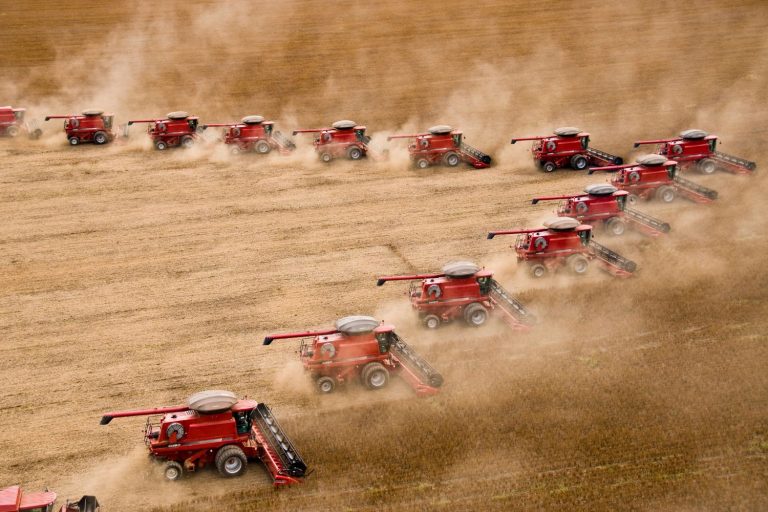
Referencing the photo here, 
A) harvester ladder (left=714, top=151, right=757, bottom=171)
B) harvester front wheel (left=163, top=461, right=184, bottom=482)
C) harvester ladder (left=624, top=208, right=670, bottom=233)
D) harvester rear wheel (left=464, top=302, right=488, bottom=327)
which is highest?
Answer: harvester ladder (left=714, top=151, right=757, bottom=171)

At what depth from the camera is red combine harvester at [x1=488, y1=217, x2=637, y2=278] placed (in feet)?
98.9

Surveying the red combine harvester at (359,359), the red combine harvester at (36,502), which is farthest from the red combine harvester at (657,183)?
the red combine harvester at (36,502)

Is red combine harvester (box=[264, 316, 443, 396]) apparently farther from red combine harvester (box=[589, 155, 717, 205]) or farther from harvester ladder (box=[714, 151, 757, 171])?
harvester ladder (box=[714, 151, 757, 171])

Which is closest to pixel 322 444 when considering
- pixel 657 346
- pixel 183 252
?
pixel 657 346

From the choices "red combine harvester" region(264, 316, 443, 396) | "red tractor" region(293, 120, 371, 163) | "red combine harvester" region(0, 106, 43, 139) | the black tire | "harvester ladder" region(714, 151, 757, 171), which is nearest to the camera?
the black tire

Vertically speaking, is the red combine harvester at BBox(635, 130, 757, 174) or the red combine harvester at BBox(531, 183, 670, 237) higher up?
the red combine harvester at BBox(635, 130, 757, 174)

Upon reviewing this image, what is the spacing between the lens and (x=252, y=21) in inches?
2808

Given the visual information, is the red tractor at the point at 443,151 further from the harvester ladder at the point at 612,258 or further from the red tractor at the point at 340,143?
the harvester ladder at the point at 612,258

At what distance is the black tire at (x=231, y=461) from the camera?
66.0 feet

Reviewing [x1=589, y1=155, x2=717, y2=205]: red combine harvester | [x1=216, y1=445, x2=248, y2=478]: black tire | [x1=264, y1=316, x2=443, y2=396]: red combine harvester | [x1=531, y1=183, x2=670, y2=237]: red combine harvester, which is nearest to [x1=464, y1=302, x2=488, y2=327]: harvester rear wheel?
[x1=264, y1=316, x2=443, y2=396]: red combine harvester

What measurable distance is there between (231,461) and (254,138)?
29.5m

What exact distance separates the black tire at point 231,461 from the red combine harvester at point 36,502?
9.98 feet

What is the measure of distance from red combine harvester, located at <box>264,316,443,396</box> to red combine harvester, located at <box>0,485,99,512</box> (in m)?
6.94

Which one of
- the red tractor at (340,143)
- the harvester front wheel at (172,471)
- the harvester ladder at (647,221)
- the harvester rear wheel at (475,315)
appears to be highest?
the red tractor at (340,143)
